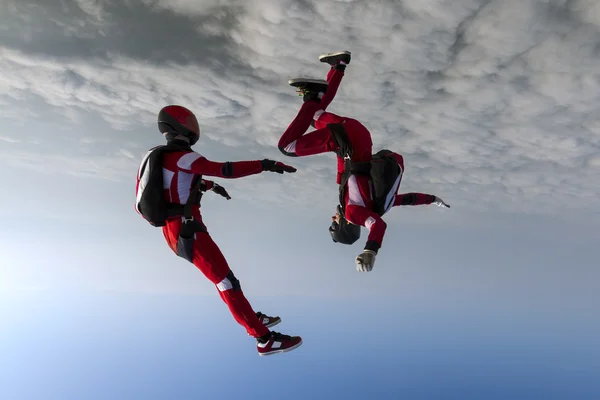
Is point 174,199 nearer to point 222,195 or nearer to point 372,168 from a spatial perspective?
point 222,195

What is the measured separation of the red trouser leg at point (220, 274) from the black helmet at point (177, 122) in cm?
117

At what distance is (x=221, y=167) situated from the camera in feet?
15.3

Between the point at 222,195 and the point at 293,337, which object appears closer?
the point at 293,337

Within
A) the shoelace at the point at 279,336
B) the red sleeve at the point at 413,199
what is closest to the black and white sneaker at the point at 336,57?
the red sleeve at the point at 413,199

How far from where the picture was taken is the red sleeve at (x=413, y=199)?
5.89 m

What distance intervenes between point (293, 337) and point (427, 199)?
285cm

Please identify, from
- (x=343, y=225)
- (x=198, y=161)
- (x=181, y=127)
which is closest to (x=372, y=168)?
(x=343, y=225)

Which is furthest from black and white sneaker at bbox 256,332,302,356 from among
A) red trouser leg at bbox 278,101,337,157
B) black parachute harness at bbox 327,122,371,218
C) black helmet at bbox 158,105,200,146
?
black helmet at bbox 158,105,200,146

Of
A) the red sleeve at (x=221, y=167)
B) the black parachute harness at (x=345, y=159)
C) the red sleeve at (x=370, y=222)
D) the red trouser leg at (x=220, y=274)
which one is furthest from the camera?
the red trouser leg at (x=220, y=274)

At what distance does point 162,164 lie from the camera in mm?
4957

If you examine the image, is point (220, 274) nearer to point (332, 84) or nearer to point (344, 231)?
point (344, 231)

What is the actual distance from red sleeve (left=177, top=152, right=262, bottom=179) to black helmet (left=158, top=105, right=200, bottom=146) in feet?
1.50

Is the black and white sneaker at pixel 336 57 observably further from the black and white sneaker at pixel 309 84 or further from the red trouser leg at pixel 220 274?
the red trouser leg at pixel 220 274

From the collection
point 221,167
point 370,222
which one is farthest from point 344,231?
point 221,167
